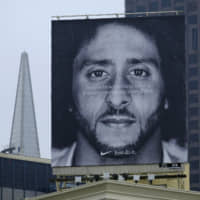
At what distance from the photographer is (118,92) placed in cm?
5750

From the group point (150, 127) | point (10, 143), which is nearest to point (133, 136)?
point (150, 127)

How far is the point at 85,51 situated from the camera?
58281 millimetres

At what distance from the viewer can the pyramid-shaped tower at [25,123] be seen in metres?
183

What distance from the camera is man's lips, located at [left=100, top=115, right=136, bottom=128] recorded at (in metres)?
57.3

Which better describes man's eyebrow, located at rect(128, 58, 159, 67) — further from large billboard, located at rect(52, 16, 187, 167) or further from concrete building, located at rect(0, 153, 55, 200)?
concrete building, located at rect(0, 153, 55, 200)

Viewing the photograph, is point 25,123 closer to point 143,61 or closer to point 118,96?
point 143,61

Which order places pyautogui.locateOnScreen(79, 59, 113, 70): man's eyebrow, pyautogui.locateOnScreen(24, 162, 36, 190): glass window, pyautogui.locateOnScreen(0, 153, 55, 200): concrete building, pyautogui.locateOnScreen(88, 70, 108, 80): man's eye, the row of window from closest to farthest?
pyautogui.locateOnScreen(88, 70, 108, 80): man's eye
pyautogui.locateOnScreen(79, 59, 113, 70): man's eyebrow
pyautogui.locateOnScreen(0, 153, 55, 200): concrete building
the row of window
pyautogui.locateOnScreen(24, 162, 36, 190): glass window

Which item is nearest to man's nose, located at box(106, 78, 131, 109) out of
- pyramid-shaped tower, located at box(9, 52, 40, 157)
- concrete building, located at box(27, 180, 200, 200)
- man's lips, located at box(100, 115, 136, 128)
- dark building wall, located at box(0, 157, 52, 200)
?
man's lips, located at box(100, 115, 136, 128)

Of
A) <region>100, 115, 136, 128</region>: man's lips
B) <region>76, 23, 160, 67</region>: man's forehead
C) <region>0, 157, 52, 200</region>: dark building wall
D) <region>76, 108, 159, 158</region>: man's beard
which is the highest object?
<region>76, 23, 160, 67</region>: man's forehead

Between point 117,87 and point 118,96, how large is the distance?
1.95 ft

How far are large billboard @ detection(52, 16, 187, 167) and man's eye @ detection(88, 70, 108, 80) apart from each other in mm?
58

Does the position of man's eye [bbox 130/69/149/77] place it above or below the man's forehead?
below

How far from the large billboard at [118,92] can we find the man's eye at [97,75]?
6cm

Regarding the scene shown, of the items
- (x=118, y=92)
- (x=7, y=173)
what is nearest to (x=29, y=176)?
(x=7, y=173)
